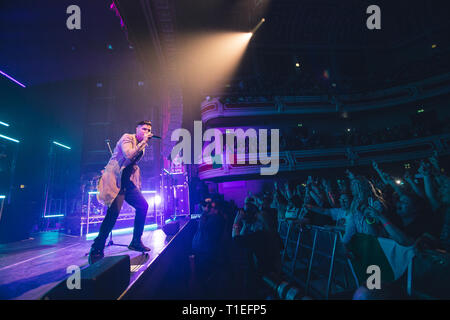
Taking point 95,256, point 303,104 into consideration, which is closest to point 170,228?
point 95,256

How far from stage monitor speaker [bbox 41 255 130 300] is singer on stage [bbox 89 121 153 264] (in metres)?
0.60

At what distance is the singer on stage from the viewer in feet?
6.14

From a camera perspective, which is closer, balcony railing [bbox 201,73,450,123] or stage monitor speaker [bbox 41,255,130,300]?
stage monitor speaker [bbox 41,255,130,300]

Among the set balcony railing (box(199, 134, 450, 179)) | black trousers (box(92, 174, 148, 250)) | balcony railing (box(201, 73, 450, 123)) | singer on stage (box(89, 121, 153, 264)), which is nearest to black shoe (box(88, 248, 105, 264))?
singer on stage (box(89, 121, 153, 264))

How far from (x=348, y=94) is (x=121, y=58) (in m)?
14.5

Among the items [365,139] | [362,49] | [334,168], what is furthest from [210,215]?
[362,49]

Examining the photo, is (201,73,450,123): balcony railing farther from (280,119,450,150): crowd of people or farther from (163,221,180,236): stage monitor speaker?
(163,221,180,236): stage monitor speaker

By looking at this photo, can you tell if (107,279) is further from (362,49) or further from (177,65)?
(362,49)

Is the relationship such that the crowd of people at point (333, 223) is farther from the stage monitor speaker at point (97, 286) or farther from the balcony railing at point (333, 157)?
the balcony railing at point (333, 157)

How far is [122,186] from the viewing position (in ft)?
6.70

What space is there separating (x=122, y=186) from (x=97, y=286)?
1.12 metres

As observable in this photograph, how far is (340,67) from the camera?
15.5m

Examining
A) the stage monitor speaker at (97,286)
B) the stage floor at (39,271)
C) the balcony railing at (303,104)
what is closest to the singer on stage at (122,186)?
the stage floor at (39,271)

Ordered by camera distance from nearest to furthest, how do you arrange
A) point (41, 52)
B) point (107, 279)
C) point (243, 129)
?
point (107, 279) → point (41, 52) → point (243, 129)
